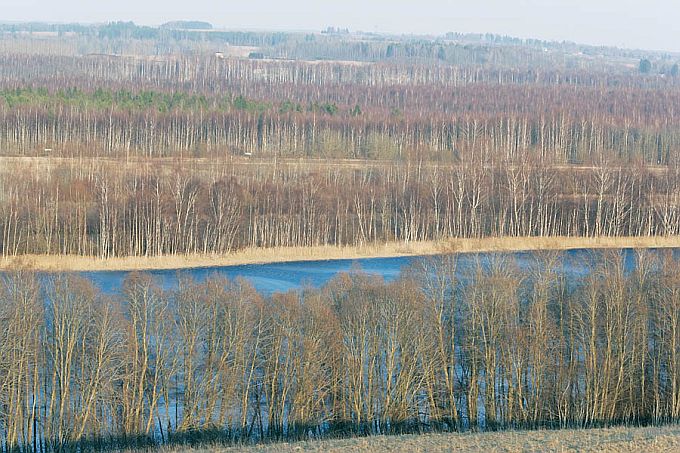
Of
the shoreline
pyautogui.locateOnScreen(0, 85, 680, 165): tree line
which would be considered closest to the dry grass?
the shoreline

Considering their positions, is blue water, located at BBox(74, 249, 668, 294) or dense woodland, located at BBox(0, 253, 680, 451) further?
blue water, located at BBox(74, 249, 668, 294)

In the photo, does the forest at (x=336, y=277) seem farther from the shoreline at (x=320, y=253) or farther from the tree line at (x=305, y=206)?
the shoreline at (x=320, y=253)

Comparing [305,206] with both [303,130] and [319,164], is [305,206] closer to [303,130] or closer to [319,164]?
[319,164]

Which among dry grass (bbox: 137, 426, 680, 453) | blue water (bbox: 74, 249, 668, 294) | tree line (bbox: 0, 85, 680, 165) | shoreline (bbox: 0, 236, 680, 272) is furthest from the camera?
tree line (bbox: 0, 85, 680, 165)

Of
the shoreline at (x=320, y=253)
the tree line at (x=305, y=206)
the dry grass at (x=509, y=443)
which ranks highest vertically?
the dry grass at (x=509, y=443)

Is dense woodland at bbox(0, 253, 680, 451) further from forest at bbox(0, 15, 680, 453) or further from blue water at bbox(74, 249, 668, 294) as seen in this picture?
blue water at bbox(74, 249, 668, 294)

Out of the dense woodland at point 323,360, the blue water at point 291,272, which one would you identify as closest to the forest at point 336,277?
the dense woodland at point 323,360

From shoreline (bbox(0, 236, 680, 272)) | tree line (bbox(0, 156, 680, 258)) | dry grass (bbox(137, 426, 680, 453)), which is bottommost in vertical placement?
shoreline (bbox(0, 236, 680, 272))
